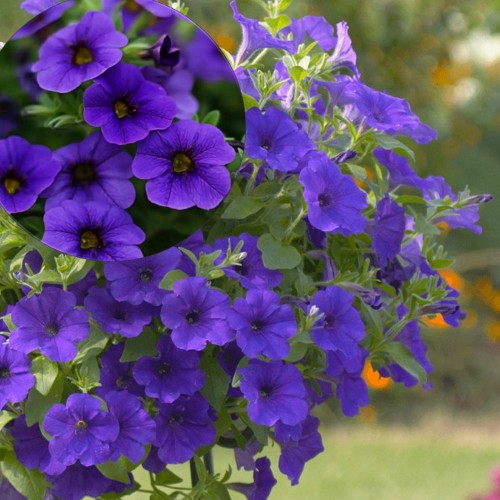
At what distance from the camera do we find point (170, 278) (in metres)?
1.06

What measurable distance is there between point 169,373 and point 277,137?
0.31 m

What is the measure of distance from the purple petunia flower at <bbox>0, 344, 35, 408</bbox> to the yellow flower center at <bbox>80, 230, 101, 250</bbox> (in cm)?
15

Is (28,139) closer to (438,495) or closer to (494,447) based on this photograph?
(438,495)

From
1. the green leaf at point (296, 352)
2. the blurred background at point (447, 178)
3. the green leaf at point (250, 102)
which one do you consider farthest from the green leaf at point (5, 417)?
the blurred background at point (447, 178)

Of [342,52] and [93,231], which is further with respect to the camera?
[342,52]

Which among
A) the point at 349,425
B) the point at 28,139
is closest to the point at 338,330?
the point at 28,139

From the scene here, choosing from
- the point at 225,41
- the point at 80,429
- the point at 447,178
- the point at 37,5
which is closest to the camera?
the point at 80,429

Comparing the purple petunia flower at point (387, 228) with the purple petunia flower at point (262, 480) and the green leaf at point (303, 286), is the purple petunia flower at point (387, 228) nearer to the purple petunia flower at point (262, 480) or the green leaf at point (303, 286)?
the green leaf at point (303, 286)

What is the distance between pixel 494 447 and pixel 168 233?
13.8 feet

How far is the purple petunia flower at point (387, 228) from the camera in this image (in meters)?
1.21

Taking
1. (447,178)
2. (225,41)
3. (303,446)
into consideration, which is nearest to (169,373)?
(303,446)

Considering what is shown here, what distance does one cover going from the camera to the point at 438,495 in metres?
3.90

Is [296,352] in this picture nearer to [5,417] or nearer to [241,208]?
[241,208]

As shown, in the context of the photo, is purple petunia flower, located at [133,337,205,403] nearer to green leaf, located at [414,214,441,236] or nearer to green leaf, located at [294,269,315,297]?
green leaf, located at [294,269,315,297]
